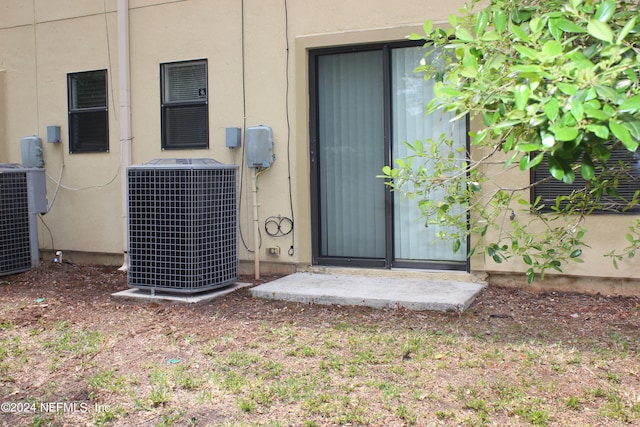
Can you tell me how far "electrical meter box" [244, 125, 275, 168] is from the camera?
23.2 feet

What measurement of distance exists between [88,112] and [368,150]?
3926 mm

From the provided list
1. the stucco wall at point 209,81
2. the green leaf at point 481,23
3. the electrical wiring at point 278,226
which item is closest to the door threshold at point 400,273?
the stucco wall at point 209,81

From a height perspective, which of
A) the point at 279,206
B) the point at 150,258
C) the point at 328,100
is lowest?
the point at 150,258

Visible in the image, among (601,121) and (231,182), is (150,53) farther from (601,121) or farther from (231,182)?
(601,121)

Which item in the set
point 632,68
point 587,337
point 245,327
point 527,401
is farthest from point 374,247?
point 632,68

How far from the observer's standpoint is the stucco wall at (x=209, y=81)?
6871 millimetres

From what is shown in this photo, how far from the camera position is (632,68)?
6.36 feet

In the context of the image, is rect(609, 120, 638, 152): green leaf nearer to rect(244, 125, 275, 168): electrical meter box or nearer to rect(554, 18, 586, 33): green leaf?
rect(554, 18, 586, 33): green leaf

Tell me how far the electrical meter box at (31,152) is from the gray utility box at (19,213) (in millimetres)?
549

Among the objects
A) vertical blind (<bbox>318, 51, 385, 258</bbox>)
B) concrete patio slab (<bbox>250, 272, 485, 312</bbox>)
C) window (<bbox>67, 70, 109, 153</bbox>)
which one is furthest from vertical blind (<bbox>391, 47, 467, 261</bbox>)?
window (<bbox>67, 70, 109, 153</bbox>)

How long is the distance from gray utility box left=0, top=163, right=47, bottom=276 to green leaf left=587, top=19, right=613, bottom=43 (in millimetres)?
7106

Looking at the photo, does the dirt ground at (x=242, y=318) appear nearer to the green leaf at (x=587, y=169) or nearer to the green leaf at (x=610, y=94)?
the green leaf at (x=587, y=169)

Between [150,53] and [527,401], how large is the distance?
6.20 metres

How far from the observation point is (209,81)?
25.0 feet
